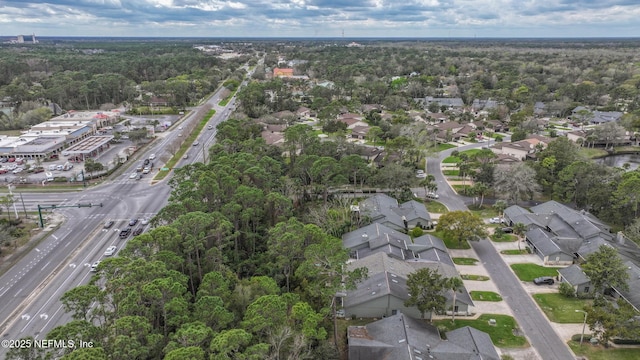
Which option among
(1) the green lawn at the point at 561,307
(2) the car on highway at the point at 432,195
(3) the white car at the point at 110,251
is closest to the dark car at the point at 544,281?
(1) the green lawn at the point at 561,307

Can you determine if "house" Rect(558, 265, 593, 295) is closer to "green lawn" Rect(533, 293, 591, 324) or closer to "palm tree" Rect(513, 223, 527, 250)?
"green lawn" Rect(533, 293, 591, 324)

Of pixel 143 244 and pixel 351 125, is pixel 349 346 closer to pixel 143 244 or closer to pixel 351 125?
pixel 143 244

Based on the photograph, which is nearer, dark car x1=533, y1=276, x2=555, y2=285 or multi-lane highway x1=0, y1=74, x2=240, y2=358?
multi-lane highway x1=0, y1=74, x2=240, y2=358

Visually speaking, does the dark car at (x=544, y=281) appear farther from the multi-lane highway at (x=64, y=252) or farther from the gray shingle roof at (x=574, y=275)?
the multi-lane highway at (x=64, y=252)

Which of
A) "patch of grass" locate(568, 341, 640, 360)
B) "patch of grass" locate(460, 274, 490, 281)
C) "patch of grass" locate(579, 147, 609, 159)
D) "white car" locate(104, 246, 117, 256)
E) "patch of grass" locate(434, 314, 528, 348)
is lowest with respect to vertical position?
"patch of grass" locate(434, 314, 528, 348)

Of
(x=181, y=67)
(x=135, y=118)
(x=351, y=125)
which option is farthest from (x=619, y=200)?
(x=181, y=67)

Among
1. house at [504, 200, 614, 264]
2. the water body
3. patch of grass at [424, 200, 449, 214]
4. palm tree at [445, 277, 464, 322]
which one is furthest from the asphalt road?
the water body

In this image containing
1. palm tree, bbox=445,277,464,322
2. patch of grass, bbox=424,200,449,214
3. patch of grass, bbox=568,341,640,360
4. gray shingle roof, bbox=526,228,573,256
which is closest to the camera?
patch of grass, bbox=568,341,640,360
